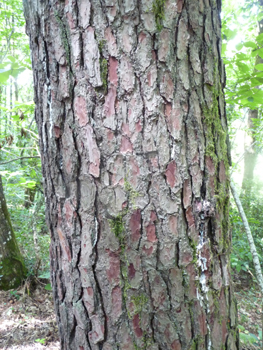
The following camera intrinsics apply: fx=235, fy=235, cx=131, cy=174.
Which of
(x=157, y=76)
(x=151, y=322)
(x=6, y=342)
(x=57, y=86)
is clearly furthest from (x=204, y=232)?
(x=6, y=342)

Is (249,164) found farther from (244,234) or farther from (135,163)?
(135,163)

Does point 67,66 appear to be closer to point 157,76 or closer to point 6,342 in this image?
point 157,76

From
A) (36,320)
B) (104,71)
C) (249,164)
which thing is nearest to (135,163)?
(104,71)

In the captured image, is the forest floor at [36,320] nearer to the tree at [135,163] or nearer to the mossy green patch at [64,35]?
the tree at [135,163]

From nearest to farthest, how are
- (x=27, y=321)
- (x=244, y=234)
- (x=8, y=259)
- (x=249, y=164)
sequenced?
(x=27, y=321) → (x=8, y=259) → (x=244, y=234) → (x=249, y=164)

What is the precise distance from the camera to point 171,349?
2.61 feet

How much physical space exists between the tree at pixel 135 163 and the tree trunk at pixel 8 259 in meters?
3.27

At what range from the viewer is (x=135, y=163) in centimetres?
76

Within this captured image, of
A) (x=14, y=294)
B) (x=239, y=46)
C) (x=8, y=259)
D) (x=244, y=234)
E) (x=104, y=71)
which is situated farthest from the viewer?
(x=244, y=234)

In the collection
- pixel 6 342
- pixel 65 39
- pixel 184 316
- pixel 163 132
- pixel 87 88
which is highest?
pixel 65 39

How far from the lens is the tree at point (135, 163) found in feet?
2.45

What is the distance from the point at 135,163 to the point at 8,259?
372cm

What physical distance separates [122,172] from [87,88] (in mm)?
295

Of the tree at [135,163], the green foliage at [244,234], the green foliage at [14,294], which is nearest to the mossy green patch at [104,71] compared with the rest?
the tree at [135,163]
